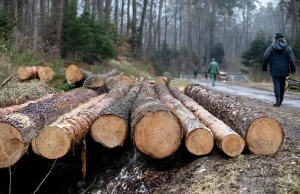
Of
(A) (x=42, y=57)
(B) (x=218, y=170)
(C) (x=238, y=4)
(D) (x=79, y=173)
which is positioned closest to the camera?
(B) (x=218, y=170)

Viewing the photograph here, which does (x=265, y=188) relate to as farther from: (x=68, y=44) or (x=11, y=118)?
(x=68, y=44)

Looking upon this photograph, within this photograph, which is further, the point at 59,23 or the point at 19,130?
the point at 59,23

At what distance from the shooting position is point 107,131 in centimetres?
489

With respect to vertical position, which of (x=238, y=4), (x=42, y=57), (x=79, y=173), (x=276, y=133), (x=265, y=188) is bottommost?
(x=79, y=173)

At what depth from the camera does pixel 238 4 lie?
62.2m

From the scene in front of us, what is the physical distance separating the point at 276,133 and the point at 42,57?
41.2ft

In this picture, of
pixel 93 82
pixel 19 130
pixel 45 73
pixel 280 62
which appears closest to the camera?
pixel 19 130

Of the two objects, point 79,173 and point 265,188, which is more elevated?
point 265,188

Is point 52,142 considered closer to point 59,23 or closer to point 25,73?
point 25,73

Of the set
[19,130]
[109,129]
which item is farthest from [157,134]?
[19,130]

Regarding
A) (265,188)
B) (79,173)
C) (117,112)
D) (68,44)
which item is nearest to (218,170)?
(265,188)

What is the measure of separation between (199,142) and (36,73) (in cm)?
908

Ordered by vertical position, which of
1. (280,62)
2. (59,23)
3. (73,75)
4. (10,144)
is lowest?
(10,144)

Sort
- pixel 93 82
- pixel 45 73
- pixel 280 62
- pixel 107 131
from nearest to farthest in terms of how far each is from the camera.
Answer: pixel 107 131
pixel 280 62
pixel 93 82
pixel 45 73
